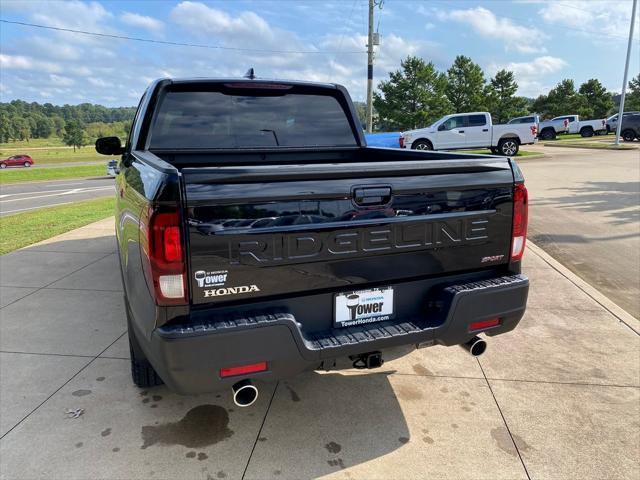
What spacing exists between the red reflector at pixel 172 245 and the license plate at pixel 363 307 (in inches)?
32.6

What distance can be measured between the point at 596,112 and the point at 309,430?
67.4 m

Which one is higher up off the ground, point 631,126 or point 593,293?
point 631,126

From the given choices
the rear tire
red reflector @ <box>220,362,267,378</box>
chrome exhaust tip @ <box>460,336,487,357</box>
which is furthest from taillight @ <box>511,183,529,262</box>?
the rear tire

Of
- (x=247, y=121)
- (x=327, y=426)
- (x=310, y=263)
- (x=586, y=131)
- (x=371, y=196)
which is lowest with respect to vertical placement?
(x=327, y=426)

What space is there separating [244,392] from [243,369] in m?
0.14

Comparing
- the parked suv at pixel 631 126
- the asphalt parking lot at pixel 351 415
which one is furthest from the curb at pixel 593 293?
the parked suv at pixel 631 126

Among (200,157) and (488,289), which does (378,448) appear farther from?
(200,157)

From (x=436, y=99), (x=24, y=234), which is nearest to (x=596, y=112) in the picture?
(x=436, y=99)

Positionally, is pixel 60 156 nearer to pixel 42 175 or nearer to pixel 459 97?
pixel 42 175

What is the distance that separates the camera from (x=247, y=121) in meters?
3.70

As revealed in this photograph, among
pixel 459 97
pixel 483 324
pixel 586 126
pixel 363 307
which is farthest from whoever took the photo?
pixel 459 97

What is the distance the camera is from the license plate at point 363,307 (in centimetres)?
243

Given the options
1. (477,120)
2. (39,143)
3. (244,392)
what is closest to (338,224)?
(244,392)

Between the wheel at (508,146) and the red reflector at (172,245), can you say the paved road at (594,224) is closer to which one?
the red reflector at (172,245)
